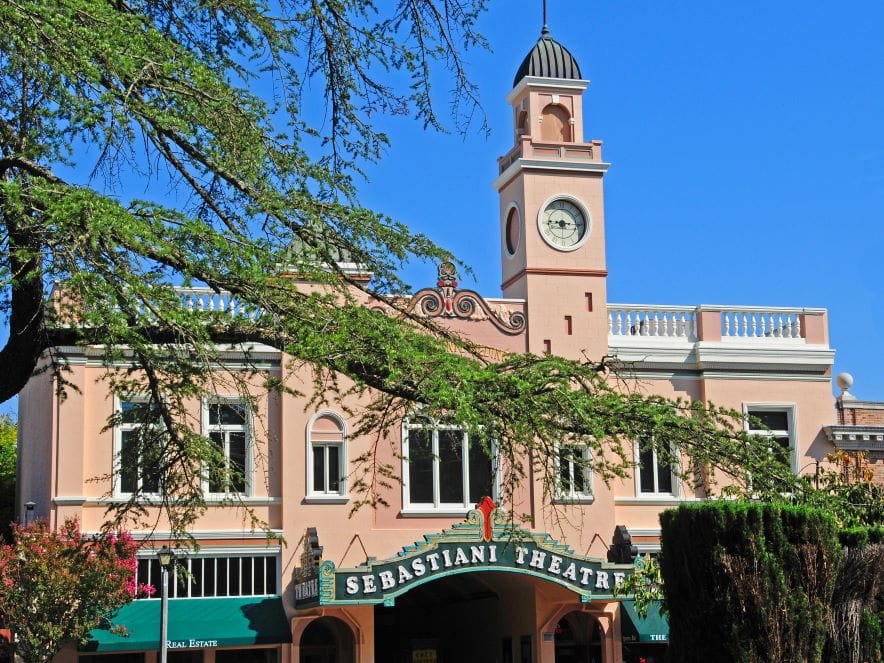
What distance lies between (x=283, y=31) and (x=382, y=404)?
2960mm

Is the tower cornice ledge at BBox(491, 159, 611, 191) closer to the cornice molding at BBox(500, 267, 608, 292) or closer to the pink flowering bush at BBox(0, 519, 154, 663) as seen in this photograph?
the cornice molding at BBox(500, 267, 608, 292)

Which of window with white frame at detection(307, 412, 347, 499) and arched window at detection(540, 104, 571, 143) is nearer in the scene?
window with white frame at detection(307, 412, 347, 499)

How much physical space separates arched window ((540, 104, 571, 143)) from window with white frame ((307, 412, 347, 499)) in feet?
28.7

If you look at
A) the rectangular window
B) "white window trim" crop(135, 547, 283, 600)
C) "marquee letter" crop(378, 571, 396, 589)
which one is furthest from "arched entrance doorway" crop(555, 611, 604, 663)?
"white window trim" crop(135, 547, 283, 600)

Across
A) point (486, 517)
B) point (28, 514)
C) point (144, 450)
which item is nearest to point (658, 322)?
point (486, 517)

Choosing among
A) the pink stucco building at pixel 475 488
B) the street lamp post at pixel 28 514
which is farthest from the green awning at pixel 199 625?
the street lamp post at pixel 28 514

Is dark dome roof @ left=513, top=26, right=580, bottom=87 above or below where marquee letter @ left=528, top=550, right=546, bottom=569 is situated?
above

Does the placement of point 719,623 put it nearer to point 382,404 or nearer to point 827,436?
point 382,404

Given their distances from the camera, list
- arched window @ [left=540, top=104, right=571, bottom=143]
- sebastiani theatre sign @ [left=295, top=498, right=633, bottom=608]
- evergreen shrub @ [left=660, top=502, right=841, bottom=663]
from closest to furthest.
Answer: evergreen shrub @ [left=660, top=502, right=841, bottom=663], sebastiani theatre sign @ [left=295, top=498, right=633, bottom=608], arched window @ [left=540, top=104, right=571, bottom=143]

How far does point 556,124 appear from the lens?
3197 cm

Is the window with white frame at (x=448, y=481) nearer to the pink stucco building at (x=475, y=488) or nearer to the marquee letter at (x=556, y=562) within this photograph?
the pink stucco building at (x=475, y=488)

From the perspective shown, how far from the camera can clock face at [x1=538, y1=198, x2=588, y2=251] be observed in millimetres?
30797

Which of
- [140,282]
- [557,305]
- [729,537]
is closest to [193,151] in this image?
[140,282]

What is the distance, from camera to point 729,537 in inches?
471
